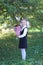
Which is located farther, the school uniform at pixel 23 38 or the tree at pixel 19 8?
the school uniform at pixel 23 38

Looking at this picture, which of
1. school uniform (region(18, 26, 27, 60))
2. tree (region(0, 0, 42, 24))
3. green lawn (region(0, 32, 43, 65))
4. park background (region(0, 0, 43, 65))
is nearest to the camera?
tree (region(0, 0, 42, 24))

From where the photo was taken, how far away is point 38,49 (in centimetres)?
1495

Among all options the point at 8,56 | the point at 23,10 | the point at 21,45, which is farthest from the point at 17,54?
the point at 23,10

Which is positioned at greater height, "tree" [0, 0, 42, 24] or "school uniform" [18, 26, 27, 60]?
"tree" [0, 0, 42, 24]

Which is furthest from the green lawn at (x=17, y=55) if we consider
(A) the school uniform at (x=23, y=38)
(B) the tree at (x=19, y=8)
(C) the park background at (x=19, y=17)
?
(B) the tree at (x=19, y=8)

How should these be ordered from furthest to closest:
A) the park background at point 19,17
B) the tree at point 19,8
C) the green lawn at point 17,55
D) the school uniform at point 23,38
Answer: the school uniform at point 23,38
the green lawn at point 17,55
the park background at point 19,17
the tree at point 19,8

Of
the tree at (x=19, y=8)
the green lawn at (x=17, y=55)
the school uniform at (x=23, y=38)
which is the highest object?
the tree at (x=19, y=8)

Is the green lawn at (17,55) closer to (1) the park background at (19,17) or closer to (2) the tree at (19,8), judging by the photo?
(1) the park background at (19,17)

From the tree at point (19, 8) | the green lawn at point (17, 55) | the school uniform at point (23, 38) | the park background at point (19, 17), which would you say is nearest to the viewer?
the tree at point (19, 8)

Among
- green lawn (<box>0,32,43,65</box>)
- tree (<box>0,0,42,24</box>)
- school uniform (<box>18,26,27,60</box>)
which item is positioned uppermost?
tree (<box>0,0,42,24</box>)

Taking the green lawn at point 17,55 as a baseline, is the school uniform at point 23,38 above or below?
above

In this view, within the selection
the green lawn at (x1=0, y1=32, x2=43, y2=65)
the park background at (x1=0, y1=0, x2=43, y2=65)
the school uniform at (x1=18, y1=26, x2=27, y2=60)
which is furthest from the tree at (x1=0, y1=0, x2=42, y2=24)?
the green lawn at (x1=0, y1=32, x2=43, y2=65)

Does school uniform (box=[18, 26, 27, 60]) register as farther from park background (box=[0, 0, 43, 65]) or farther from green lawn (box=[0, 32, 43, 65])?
green lawn (box=[0, 32, 43, 65])

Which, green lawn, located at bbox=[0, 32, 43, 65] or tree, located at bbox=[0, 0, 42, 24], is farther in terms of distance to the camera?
green lawn, located at bbox=[0, 32, 43, 65]
